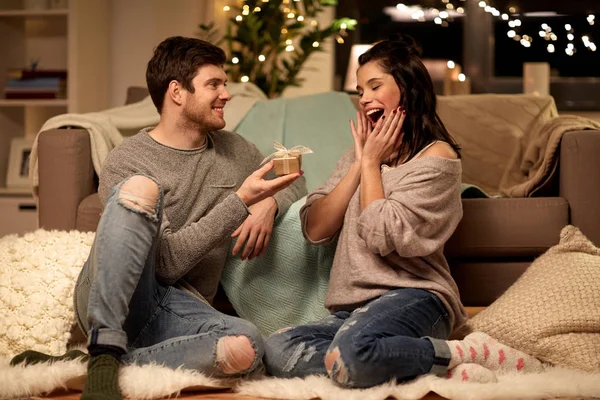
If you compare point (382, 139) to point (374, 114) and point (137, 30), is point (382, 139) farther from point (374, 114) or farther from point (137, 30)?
point (137, 30)

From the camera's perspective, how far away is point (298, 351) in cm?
217

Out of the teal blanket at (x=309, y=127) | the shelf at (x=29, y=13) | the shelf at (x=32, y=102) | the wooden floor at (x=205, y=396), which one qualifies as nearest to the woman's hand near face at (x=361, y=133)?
the wooden floor at (x=205, y=396)

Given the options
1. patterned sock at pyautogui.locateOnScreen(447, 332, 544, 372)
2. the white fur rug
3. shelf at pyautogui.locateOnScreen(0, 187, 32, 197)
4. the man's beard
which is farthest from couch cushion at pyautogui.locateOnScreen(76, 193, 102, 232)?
shelf at pyautogui.locateOnScreen(0, 187, 32, 197)

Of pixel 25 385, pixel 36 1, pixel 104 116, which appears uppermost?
pixel 36 1

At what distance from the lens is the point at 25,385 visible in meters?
2.04

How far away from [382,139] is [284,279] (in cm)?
59

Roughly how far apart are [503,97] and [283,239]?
1552mm

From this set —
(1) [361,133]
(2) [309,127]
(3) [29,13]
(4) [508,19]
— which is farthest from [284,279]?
(4) [508,19]

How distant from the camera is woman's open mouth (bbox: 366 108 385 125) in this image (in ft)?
7.64

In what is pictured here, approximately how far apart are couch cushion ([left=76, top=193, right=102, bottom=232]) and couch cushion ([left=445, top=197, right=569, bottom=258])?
117 cm

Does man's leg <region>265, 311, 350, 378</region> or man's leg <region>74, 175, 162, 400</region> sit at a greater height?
man's leg <region>74, 175, 162, 400</region>

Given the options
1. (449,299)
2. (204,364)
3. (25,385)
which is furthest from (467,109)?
(25,385)

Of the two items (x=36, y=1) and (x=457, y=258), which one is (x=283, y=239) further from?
(x=36, y=1)

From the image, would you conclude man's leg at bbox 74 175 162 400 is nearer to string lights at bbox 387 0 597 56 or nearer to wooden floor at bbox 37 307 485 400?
wooden floor at bbox 37 307 485 400
